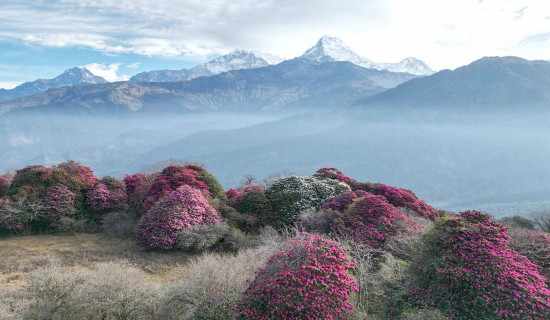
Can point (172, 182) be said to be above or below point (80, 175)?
below

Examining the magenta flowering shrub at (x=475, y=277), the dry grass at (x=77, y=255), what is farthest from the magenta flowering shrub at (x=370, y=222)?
the dry grass at (x=77, y=255)

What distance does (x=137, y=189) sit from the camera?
24.3 meters

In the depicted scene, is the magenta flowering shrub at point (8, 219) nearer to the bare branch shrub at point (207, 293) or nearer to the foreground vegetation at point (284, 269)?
the foreground vegetation at point (284, 269)

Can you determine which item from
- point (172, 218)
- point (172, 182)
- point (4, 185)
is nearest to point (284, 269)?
point (172, 218)

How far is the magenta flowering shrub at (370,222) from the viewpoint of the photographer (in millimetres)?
15547

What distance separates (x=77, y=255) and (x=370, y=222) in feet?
49.9

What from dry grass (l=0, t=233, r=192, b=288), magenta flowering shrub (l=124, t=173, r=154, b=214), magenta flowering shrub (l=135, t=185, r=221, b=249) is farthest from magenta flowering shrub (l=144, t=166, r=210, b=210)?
dry grass (l=0, t=233, r=192, b=288)

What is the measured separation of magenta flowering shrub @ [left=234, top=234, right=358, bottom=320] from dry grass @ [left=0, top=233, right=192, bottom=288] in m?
6.39

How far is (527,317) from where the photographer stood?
348 inches

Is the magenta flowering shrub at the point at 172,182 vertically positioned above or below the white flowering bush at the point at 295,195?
above

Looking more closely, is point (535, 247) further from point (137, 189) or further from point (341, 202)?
point (137, 189)

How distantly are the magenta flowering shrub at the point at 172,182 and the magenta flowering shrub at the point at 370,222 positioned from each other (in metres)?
10.0

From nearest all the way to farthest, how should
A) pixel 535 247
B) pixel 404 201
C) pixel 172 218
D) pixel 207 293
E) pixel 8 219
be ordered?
1. pixel 207 293
2. pixel 535 247
3. pixel 172 218
4. pixel 8 219
5. pixel 404 201

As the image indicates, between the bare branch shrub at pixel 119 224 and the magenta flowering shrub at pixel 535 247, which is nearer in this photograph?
the magenta flowering shrub at pixel 535 247
